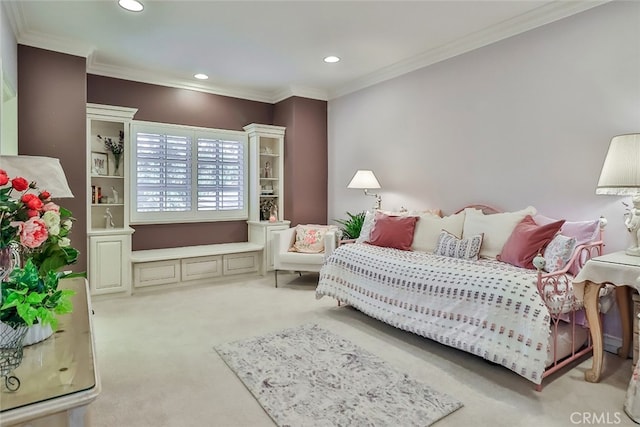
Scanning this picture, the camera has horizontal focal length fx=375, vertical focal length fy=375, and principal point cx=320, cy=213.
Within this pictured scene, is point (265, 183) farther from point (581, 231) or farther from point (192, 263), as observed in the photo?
point (581, 231)

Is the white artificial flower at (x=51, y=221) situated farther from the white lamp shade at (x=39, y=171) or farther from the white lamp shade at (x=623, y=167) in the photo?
the white lamp shade at (x=623, y=167)

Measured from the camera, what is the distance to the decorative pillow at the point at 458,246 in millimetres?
3277

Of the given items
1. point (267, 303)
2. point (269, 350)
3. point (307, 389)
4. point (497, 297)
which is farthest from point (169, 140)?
point (497, 297)

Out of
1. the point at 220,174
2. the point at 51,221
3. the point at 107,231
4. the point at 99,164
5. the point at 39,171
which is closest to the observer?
the point at 51,221

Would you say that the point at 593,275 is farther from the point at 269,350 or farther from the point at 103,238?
the point at 103,238

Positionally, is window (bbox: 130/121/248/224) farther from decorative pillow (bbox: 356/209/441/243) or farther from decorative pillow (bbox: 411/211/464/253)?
decorative pillow (bbox: 411/211/464/253)

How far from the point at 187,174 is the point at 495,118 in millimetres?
3784

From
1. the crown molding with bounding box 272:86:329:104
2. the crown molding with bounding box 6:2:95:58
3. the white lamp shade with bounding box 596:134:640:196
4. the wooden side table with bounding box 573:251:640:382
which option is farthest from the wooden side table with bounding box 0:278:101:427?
the crown molding with bounding box 272:86:329:104

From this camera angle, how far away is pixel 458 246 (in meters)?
3.36

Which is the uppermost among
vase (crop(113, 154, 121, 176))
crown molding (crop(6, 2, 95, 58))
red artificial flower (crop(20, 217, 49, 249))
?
crown molding (crop(6, 2, 95, 58))

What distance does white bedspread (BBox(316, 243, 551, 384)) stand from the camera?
220cm

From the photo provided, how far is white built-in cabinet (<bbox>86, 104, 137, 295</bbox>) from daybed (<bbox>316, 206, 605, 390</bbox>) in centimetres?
232

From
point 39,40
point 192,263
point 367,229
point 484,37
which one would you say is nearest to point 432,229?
point 367,229

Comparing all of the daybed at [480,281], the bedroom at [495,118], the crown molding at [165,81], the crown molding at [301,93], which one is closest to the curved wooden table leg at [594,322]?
the daybed at [480,281]
